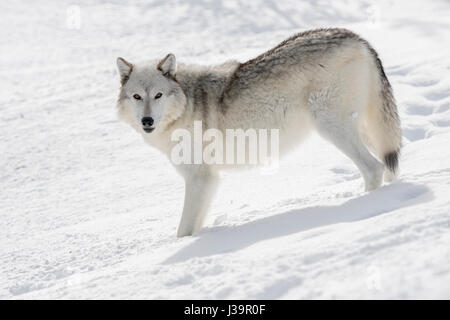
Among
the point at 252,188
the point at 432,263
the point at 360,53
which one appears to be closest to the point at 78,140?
the point at 252,188

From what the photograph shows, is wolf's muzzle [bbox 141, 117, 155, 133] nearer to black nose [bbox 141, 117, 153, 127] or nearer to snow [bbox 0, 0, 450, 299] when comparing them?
black nose [bbox 141, 117, 153, 127]

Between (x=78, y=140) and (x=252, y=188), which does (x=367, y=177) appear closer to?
(x=252, y=188)

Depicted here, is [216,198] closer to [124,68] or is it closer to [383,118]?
[124,68]

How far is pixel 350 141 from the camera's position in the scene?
16.3ft

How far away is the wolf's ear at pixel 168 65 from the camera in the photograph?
5.22 metres

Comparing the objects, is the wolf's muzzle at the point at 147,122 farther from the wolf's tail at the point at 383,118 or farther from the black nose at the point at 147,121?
the wolf's tail at the point at 383,118

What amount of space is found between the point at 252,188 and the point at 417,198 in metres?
3.47

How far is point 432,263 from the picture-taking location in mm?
2816

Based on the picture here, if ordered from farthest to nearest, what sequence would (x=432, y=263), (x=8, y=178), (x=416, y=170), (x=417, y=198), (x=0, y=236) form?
(x=8, y=178) < (x=0, y=236) < (x=416, y=170) < (x=417, y=198) < (x=432, y=263)

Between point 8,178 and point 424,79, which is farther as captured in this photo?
point 424,79

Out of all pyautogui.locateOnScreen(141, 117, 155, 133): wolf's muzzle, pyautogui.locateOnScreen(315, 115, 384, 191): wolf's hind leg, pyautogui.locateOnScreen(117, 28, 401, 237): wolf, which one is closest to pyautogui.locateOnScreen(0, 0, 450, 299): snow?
pyautogui.locateOnScreen(315, 115, 384, 191): wolf's hind leg

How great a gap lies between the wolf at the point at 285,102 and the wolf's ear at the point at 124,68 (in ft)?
0.03

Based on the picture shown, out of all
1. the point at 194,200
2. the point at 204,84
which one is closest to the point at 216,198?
the point at 194,200

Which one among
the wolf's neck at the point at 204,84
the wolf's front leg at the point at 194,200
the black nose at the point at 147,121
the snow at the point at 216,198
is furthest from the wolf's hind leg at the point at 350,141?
the black nose at the point at 147,121
